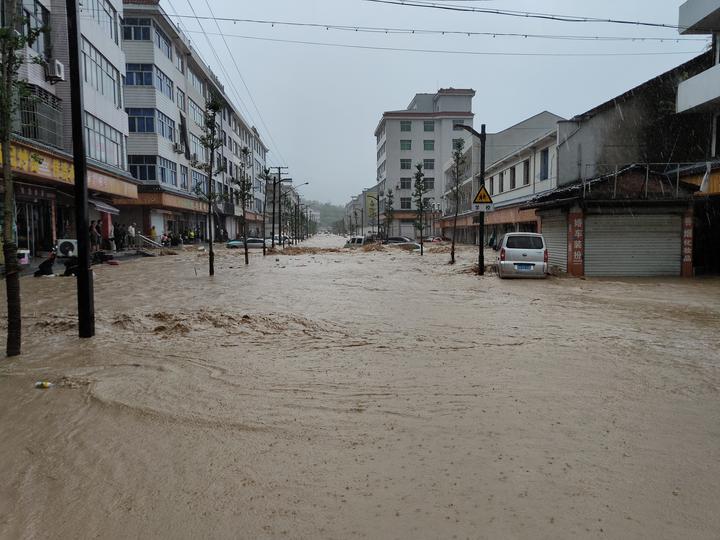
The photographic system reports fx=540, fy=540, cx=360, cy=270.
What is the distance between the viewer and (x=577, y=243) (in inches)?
753

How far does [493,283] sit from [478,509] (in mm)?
14645

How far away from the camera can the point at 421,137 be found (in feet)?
291

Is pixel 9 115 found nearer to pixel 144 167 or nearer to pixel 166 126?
pixel 144 167

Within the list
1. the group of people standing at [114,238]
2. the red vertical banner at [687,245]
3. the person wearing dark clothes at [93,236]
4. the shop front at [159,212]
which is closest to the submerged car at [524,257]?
the red vertical banner at [687,245]

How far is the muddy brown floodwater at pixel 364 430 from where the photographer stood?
10.8 feet

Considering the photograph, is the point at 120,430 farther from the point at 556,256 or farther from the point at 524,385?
the point at 556,256

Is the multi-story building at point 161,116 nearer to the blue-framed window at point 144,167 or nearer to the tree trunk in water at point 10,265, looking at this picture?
the blue-framed window at point 144,167

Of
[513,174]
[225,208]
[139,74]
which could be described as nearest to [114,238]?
[139,74]

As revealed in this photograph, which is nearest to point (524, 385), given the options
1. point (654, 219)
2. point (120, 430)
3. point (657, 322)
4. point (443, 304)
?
point (120, 430)

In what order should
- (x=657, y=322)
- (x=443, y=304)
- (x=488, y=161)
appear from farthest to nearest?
(x=488, y=161)
(x=443, y=304)
(x=657, y=322)

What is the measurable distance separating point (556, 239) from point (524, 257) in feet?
11.2

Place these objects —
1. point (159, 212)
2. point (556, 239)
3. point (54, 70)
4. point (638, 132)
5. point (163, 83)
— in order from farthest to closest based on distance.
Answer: point (159, 212) → point (163, 83) → point (638, 132) → point (54, 70) → point (556, 239)

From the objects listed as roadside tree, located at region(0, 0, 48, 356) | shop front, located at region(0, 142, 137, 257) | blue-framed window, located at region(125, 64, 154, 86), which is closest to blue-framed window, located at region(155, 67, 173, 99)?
blue-framed window, located at region(125, 64, 154, 86)

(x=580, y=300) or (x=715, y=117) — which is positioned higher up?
(x=715, y=117)
